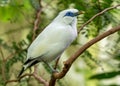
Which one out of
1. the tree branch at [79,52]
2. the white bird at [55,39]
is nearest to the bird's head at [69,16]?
the white bird at [55,39]

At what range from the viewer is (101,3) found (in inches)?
38.7

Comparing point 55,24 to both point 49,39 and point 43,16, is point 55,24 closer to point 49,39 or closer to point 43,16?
point 49,39

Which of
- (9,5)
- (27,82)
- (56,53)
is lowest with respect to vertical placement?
(27,82)

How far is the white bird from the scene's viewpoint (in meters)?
0.79

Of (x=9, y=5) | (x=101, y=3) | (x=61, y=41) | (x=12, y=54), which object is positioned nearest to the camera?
(x=61, y=41)

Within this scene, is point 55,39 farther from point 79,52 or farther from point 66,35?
point 79,52

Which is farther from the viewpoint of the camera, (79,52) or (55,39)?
(55,39)

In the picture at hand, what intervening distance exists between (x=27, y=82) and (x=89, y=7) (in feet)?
0.87

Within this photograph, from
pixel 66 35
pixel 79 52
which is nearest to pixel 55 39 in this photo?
pixel 66 35

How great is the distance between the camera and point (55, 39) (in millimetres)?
796

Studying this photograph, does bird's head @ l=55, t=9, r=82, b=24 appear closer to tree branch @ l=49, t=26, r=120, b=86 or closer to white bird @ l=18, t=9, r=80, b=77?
white bird @ l=18, t=9, r=80, b=77

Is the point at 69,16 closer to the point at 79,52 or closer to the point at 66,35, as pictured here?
the point at 66,35

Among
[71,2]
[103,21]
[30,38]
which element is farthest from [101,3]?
[30,38]

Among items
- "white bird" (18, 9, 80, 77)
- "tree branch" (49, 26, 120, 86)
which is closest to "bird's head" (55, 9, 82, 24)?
"white bird" (18, 9, 80, 77)
